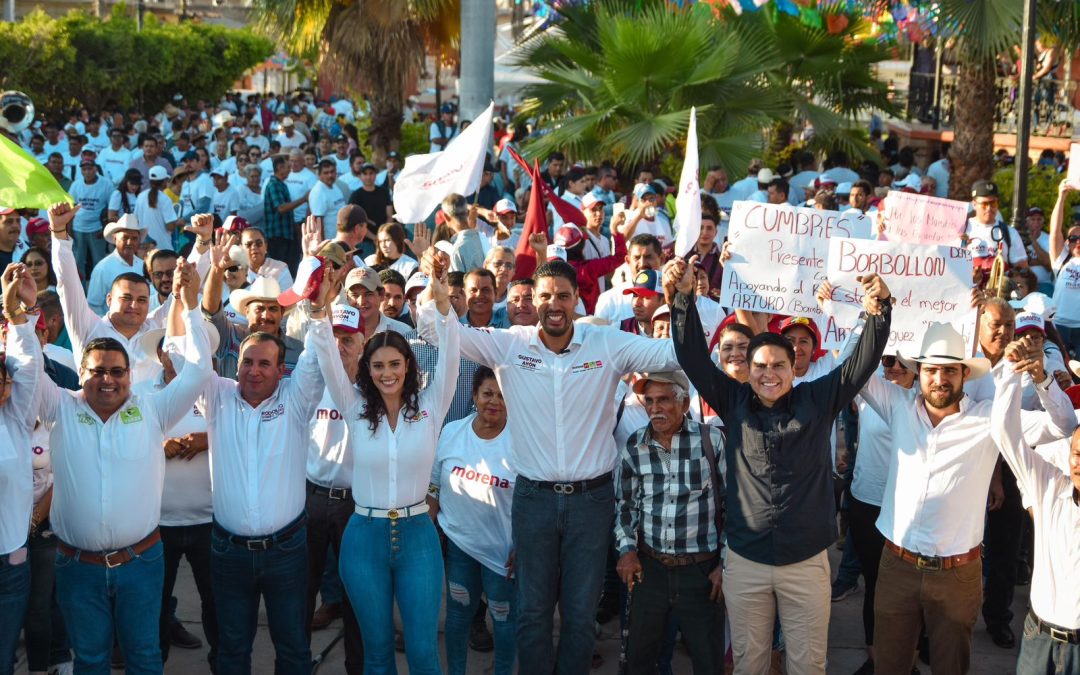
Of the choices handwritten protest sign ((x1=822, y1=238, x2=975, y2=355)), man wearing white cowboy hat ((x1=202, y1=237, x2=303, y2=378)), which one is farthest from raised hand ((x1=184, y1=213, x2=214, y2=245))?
handwritten protest sign ((x1=822, y1=238, x2=975, y2=355))

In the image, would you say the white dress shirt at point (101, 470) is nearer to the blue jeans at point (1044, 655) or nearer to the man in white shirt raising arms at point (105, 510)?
the man in white shirt raising arms at point (105, 510)

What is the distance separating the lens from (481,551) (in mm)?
5930

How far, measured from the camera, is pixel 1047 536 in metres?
4.96

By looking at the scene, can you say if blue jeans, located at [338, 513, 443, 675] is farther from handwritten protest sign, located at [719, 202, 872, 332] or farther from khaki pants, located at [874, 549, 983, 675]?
handwritten protest sign, located at [719, 202, 872, 332]

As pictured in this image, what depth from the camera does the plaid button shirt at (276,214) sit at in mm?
13688

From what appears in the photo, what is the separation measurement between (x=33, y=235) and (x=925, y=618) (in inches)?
336

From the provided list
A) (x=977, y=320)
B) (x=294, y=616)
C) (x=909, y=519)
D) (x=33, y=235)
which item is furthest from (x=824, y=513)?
(x=33, y=235)

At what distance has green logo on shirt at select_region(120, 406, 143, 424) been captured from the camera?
5348mm

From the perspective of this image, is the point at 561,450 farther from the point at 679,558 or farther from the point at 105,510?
the point at 105,510

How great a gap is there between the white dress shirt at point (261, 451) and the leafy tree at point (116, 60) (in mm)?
24768

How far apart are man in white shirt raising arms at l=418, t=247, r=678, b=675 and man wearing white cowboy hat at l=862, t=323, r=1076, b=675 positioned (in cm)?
113

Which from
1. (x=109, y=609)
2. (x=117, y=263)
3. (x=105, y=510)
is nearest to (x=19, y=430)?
(x=105, y=510)

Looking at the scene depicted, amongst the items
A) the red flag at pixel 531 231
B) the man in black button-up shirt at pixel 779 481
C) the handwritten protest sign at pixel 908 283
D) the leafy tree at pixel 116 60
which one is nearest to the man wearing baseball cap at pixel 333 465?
the man in black button-up shirt at pixel 779 481

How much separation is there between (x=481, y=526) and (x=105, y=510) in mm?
1729
